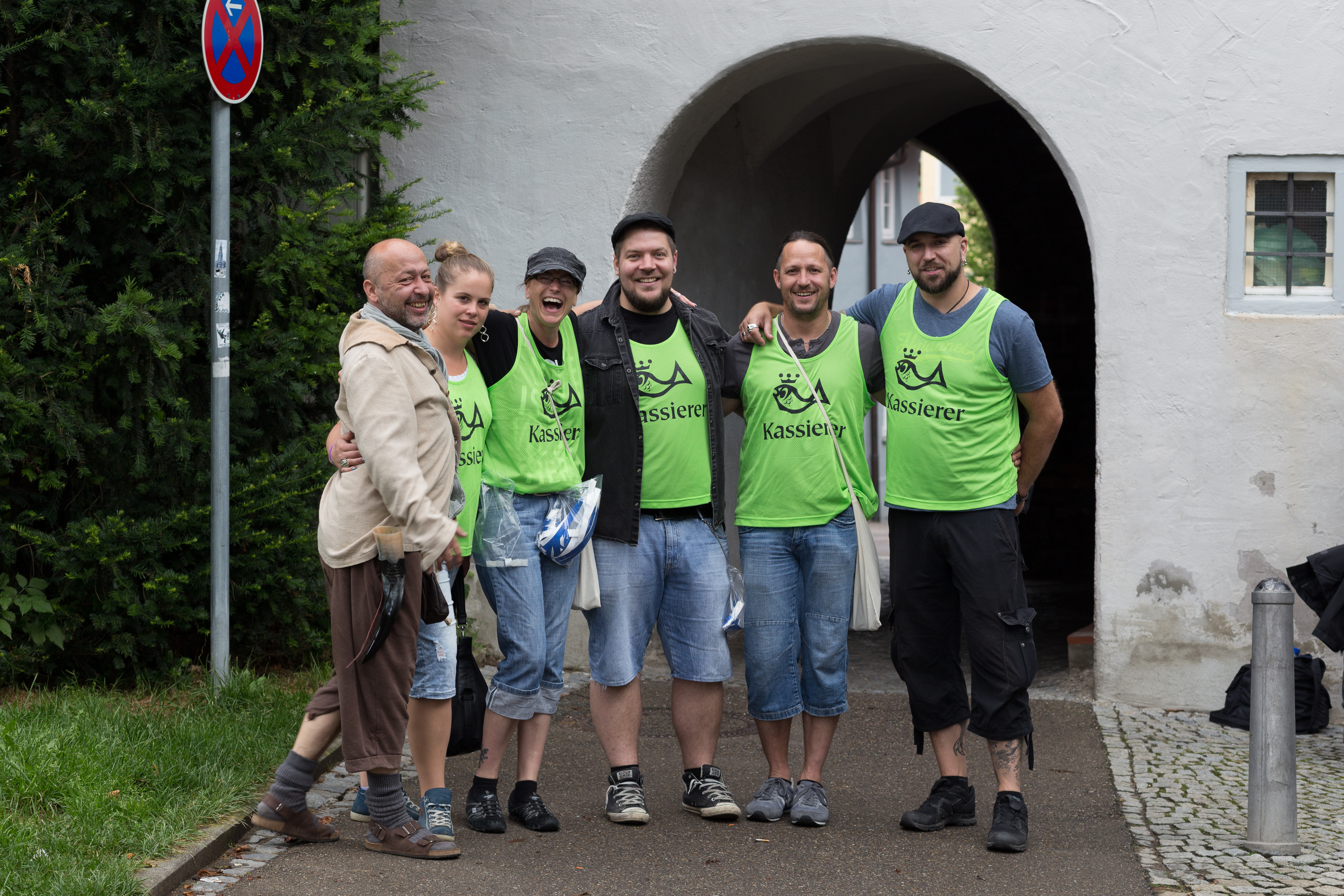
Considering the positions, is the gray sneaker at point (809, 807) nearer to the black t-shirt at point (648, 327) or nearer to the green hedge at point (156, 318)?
the black t-shirt at point (648, 327)

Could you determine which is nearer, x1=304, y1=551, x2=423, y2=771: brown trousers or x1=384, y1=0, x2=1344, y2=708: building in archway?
x1=304, y1=551, x2=423, y2=771: brown trousers

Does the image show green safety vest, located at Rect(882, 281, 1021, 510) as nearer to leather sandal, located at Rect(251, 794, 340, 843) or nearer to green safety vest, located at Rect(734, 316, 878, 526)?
Result: green safety vest, located at Rect(734, 316, 878, 526)

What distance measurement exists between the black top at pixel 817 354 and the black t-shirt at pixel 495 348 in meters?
0.74

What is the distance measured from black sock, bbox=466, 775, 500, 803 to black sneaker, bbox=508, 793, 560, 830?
0.34 feet

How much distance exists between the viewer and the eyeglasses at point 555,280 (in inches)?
170

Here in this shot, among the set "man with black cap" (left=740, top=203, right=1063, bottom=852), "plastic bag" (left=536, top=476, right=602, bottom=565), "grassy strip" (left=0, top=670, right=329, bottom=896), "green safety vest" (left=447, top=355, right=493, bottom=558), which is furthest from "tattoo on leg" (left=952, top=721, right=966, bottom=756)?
"grassy strip" (left=0, top=670, right=329, bottom=896)

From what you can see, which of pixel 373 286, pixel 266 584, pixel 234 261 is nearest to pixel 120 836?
pixel 373 286

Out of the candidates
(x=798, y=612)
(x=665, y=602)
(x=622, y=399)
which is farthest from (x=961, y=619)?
(x=622, y=399)

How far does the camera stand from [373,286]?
13.4ft

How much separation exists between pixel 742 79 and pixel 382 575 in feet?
13.0

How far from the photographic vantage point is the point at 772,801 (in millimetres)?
4590

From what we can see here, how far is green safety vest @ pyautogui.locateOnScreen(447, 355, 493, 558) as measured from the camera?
4.26 meters

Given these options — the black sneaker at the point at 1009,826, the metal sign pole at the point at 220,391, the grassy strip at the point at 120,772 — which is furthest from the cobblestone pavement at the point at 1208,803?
the metal sign pole at the point at 220,391

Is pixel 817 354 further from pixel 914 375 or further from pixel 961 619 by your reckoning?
pixel 961 619
